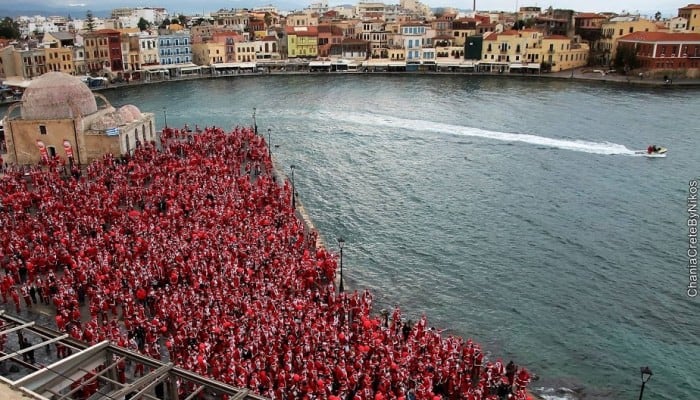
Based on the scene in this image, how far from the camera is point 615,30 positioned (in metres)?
90.8

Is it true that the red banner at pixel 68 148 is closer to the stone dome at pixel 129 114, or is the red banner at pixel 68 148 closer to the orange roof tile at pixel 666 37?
the stone dome at pixel 129 114

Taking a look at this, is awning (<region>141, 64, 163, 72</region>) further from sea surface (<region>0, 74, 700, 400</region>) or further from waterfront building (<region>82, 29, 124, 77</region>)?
sea surface (<region>0, 74, 700, 400</region>)

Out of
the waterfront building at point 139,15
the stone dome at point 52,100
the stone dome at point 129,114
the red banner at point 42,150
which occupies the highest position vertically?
the waterfront building at point 139,15

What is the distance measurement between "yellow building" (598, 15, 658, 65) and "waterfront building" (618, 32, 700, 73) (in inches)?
340

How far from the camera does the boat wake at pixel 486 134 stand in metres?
46.7


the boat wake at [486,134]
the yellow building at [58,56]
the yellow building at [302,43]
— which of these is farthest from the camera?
the yellow building at [302,43]

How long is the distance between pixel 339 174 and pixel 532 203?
44.6 ft

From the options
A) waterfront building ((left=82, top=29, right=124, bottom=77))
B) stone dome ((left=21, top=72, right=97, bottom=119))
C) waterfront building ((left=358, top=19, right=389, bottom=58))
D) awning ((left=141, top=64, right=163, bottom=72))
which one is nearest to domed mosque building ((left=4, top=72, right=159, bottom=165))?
stone dome ((left=21, top=72, right=97, bottom=119))

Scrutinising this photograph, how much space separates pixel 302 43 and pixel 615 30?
51.3 m

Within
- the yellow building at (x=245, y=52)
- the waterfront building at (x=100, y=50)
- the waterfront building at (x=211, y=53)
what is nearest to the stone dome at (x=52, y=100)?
the waterfront building at (x=100, y=50)

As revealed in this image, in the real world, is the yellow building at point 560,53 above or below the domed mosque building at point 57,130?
above

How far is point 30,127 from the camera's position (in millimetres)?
37031

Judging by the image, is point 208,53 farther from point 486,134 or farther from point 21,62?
point 486,134

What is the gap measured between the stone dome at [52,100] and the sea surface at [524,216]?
14.4 meters
